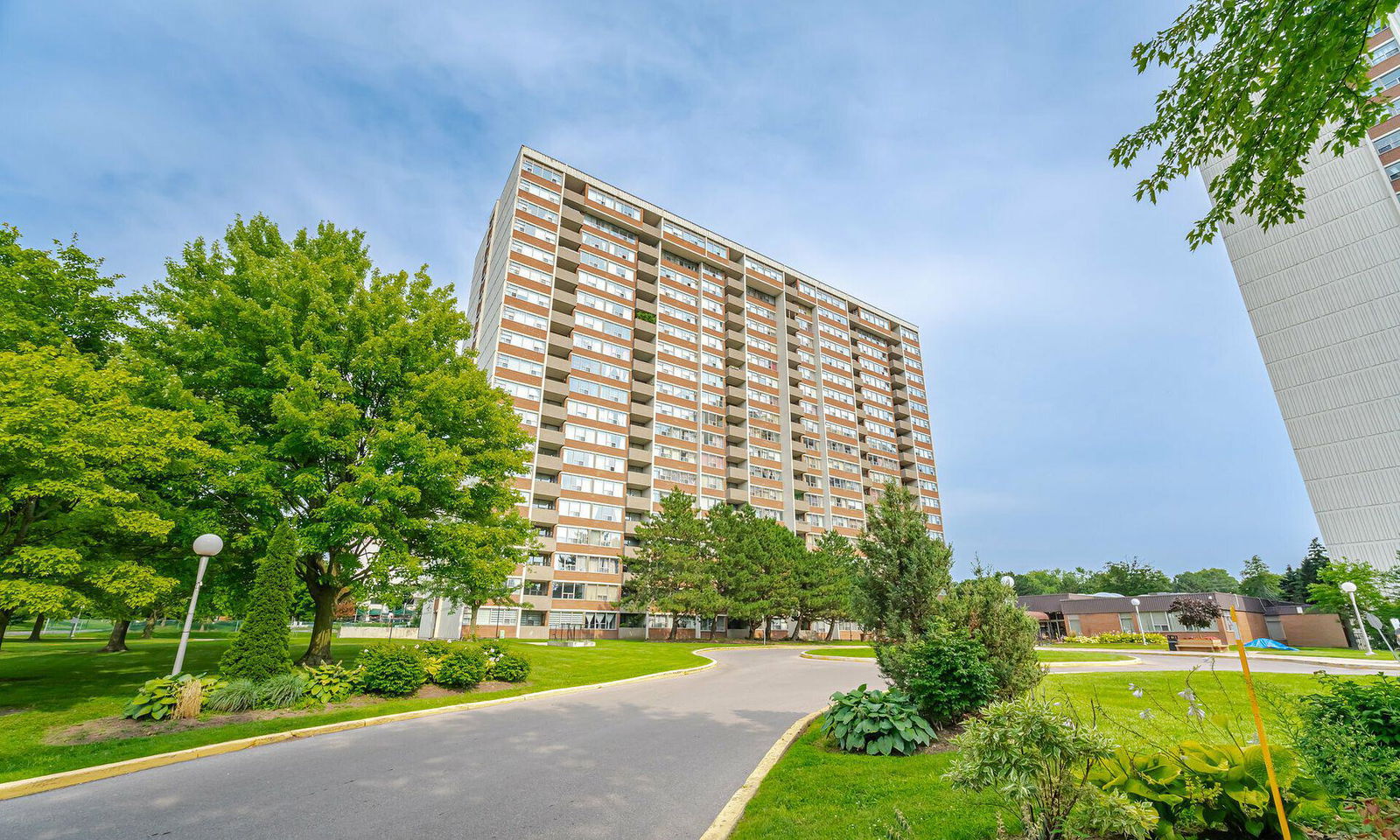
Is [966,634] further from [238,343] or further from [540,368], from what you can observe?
[540,368]

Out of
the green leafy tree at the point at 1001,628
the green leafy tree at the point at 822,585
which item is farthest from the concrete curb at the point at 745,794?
the green leafy tree at the point at 822,585

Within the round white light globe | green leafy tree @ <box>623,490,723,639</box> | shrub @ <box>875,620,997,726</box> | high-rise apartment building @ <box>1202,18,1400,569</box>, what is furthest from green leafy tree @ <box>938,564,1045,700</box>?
high-rise apartment building @ <box>1202,18,1400,569</box>

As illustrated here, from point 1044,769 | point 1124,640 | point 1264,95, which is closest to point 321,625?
point 1044,769

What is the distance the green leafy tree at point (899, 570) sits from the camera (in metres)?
10.8

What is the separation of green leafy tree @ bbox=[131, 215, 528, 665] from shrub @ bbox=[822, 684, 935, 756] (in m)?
12.7

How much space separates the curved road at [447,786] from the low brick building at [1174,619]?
173 ft

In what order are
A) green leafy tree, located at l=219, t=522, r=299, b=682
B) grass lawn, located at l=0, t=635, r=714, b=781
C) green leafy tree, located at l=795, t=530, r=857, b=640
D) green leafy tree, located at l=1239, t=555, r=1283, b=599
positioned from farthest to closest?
green leafy tree, located at l=1239, t=555, r=1283, b=599 → green leafy tree, located at l=795, t=530, r=857, b=640 → green leafy tree, located at l=219, t=522, r=299, b=682 → grass lawn, located at l=0, t=635, r=714, b=781

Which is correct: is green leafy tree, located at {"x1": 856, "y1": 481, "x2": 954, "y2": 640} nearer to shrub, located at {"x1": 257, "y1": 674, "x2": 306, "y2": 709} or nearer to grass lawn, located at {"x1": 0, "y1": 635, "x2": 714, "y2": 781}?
grass lawn, located at {"x1": 0, "y1": 635, "x2": 714, "y2": 781}

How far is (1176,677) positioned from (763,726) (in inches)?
587

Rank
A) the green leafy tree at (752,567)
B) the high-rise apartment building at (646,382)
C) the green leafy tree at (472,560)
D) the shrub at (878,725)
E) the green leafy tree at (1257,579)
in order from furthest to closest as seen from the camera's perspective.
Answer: the green leafy tree at (1257,579)
the high-rise apartment building at (646,382)
the green leafy tree at (752,567)
the green leafy tree at (472,560)
the shrub at (878,725)

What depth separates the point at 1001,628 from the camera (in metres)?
9.91

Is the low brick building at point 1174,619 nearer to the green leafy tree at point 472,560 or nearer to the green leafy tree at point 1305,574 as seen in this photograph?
the green leafy tree at point 1305,574

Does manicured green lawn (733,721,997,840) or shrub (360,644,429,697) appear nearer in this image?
manicured green lawn (733,721,997,840)

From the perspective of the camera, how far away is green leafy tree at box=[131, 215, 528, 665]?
54.6 ft
